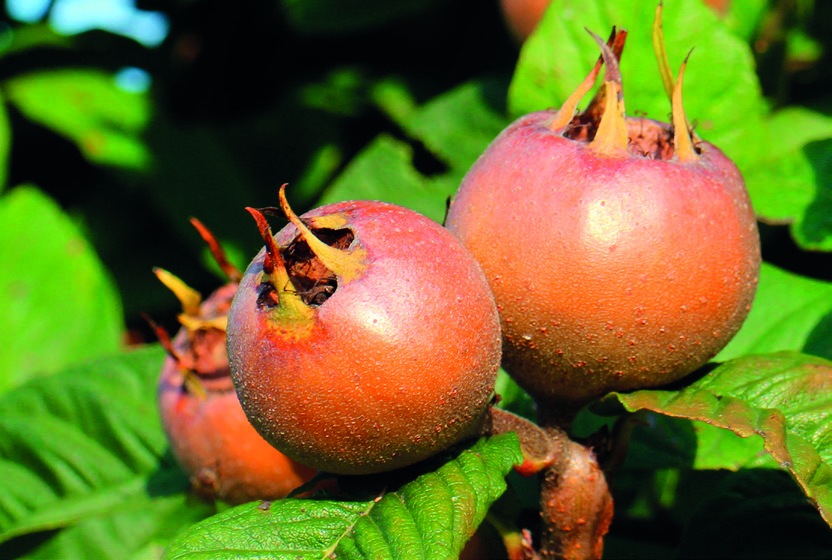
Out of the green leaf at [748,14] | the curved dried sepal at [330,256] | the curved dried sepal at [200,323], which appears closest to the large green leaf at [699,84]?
the green leaf at [748,14]

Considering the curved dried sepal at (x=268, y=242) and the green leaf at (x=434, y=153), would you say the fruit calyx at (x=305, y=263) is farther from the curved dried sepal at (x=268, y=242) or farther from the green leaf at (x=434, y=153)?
the green leaf at (x=434, y=153)

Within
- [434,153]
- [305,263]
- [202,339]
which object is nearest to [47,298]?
[434,153]

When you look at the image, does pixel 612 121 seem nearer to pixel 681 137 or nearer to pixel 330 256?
pixel 681 137

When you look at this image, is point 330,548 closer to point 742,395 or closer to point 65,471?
point 742,395

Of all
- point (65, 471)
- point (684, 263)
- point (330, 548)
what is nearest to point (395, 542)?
point (330, 548)

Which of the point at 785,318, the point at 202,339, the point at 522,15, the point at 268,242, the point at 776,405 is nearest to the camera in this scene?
the point at 268,242

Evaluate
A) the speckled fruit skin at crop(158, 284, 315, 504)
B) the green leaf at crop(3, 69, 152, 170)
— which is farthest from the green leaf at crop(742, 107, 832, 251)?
the green leaf at crop(3, 69, 152, 170)
